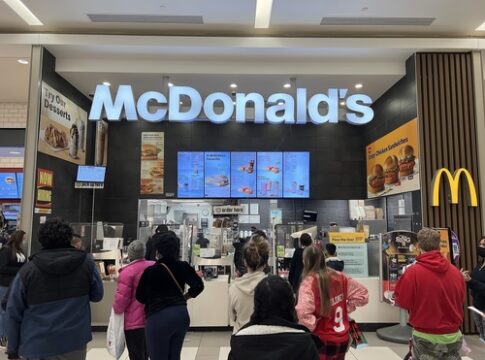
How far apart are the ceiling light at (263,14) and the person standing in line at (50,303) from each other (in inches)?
157

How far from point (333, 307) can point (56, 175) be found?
5.51 meters

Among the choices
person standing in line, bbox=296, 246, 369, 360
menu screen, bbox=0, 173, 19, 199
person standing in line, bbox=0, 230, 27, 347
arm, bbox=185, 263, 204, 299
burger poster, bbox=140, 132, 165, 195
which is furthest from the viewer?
burger poster, bbox=140, 132, 165, 195

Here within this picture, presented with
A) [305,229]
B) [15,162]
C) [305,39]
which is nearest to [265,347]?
[305,229]

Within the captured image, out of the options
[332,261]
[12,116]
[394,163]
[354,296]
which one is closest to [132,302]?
[354,296]

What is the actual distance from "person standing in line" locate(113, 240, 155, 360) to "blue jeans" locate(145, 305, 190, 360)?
0.27 metres

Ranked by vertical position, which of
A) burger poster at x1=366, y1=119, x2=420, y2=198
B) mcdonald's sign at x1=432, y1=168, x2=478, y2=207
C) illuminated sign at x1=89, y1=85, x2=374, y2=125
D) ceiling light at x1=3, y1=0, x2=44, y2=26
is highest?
ceiling light at x1=3, y1=0, x2=44, y2=26

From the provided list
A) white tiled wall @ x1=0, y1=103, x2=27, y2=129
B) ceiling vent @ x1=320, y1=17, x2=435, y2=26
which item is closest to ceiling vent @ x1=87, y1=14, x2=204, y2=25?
ceiling vent @ x1=320, y1=17, x2=435, y2=26

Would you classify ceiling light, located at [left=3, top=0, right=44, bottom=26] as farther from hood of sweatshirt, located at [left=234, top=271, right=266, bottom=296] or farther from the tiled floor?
hood of sweatshirt, located at [left=234, top=271, right=266, bottom=296]

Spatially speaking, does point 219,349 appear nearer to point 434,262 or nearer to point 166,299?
point 166,299

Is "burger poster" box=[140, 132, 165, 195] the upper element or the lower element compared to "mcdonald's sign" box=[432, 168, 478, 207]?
upper

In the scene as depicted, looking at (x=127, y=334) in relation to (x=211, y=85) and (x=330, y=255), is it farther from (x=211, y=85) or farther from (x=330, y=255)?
(x=211, y=85)

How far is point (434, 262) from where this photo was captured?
270 centimetres

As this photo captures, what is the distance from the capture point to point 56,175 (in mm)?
6594

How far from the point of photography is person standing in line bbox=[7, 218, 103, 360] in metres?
2.34
